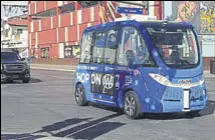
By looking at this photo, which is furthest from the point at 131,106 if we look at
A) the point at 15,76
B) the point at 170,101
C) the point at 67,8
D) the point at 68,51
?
the point at 67,8

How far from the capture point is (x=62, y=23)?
2788 inches

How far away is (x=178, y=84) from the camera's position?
1186cm

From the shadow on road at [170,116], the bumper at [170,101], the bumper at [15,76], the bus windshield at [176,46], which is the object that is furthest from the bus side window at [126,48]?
the bumper at [15,76]

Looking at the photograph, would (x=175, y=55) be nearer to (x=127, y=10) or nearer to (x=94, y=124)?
(x=94, y=124)

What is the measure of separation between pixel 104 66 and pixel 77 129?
3.07m

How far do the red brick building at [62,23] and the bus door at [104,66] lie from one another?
3808cm

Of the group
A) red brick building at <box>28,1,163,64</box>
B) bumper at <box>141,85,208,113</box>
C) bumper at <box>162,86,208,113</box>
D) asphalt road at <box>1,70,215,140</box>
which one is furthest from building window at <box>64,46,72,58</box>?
bumper at <box>141,85,208,113</box>

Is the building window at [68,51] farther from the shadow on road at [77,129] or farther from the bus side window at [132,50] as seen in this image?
the shadow on road at [77,129]

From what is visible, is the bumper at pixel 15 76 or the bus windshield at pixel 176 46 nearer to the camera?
the bus windshield at pixel 176 46

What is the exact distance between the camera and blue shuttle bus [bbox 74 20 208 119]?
11.8 meters

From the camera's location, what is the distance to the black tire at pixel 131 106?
39.3 feet

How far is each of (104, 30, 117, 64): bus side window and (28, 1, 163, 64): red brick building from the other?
38.6m

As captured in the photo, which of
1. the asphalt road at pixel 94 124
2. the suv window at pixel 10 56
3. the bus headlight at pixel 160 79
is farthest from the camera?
the suv window at pixel 10 56

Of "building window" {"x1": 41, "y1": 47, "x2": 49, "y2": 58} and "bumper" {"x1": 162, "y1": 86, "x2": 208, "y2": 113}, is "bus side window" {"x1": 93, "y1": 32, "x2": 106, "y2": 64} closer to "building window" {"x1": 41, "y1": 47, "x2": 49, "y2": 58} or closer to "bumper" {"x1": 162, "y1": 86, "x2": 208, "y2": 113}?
"bumper" {"x1": 162, "y1": 86, "x2": 208, "y2": 113}
